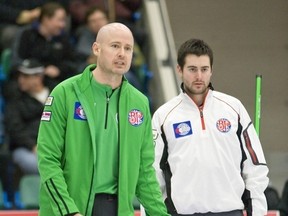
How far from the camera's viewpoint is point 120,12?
476 inches

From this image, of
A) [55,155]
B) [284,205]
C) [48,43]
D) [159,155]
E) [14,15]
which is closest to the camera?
[55,155]

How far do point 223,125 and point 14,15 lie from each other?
545 cm

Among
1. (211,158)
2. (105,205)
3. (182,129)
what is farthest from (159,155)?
(105,205)

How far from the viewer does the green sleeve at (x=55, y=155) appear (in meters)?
5.25

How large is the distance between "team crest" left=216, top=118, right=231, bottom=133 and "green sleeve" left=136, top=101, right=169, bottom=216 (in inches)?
31.6

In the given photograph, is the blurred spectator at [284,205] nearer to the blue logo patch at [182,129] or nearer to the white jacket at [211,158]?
the white jacket at [211,158]

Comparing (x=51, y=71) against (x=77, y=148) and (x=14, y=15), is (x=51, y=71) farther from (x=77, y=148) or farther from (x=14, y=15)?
(x=77, y=148)

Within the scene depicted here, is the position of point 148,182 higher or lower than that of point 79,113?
lower

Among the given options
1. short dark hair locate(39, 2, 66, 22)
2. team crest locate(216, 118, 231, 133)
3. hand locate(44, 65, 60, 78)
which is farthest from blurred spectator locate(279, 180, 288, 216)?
short dark hair locate(39, 2, 66, 22)

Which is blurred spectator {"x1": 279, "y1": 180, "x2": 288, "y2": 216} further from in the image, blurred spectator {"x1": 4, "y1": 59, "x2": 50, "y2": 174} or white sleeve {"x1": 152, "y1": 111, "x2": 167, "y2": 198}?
blurred spectator {"x1": 4, "y1": 59, "x2": 50, "y2": 174}

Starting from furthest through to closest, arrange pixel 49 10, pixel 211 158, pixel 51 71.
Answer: pixel 49 10
pixel 51 71
pixel 211 158

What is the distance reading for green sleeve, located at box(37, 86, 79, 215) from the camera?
5246 millimetres

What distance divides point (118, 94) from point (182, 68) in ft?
3.31

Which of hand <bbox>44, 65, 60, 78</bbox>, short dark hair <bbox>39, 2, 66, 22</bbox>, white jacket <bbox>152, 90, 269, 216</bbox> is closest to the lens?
white jacket <bbox>152, 90, 269, 216</bbox>
